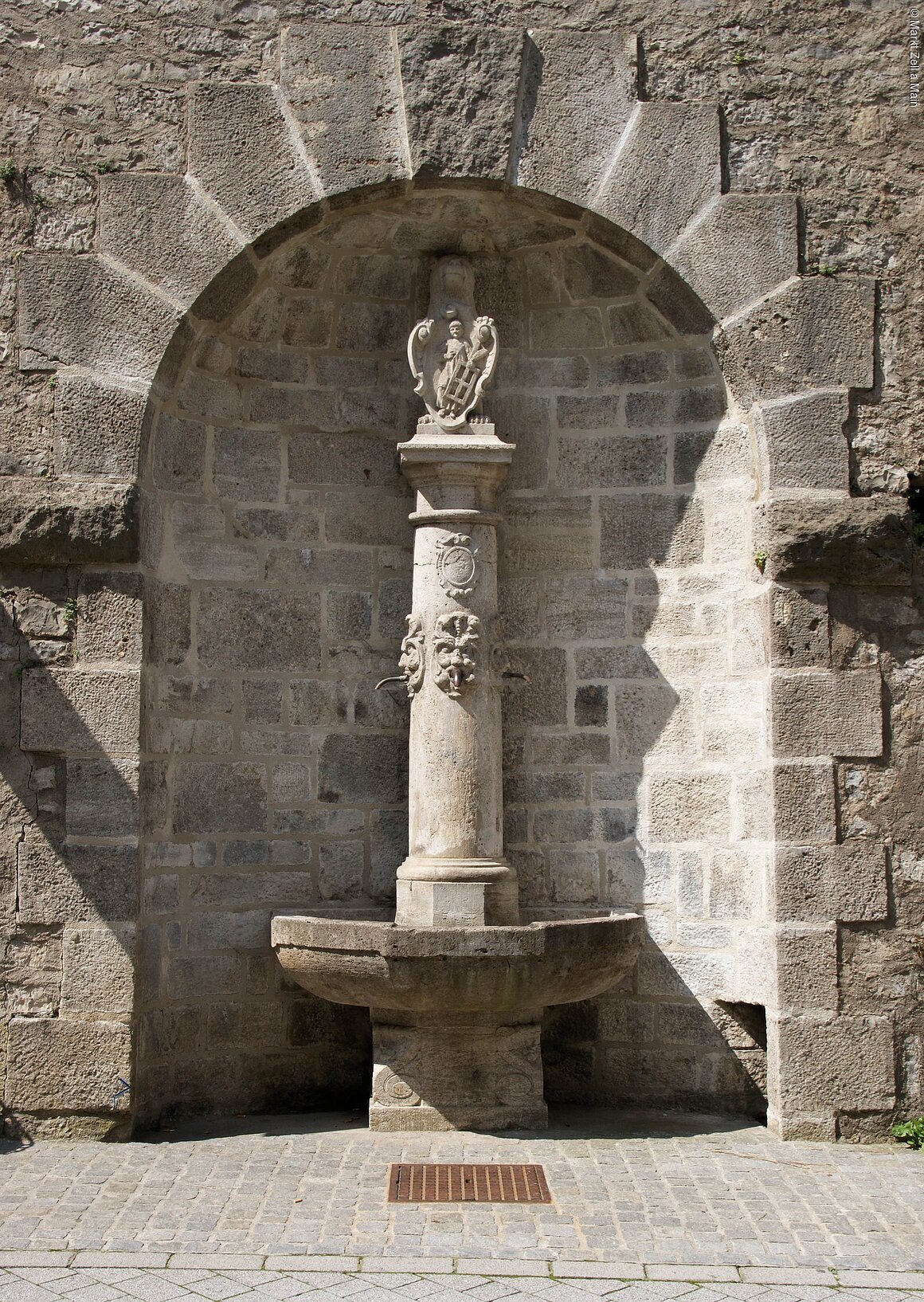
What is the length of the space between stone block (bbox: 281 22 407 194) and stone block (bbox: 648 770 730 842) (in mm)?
2679

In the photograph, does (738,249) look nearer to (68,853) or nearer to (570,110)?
(570,110)

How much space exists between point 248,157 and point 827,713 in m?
3.09

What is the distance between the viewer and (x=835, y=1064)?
5137 millimetres

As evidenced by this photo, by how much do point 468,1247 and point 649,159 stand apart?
13.2 ft

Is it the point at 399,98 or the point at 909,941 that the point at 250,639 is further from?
the point at 909,941

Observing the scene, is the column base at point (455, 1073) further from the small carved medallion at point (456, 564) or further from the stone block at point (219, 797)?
the small carved medallion at point (456, 564)

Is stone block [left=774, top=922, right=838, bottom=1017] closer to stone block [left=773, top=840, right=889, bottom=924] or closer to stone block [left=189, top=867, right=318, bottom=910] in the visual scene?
stone block [left=773, top=840, right=889, bottom=924]

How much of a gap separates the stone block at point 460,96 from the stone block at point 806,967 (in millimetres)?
3140

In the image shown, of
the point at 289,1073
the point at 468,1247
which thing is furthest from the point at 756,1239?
the point at 289,1073

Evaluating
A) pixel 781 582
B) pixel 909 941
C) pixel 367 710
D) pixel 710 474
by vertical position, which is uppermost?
pixel 710 474

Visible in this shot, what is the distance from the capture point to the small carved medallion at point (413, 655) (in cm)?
552

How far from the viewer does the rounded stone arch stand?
17.5 ft

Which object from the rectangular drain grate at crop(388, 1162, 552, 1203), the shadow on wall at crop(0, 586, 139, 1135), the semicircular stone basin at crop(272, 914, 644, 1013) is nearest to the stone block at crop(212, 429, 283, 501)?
the shadow on wall at crop(0, 586, 139, 1135)

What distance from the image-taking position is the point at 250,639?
232 inches
